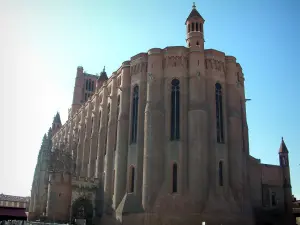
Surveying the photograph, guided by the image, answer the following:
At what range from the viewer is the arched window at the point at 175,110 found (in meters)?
40.7

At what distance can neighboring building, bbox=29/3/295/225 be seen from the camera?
124 ft

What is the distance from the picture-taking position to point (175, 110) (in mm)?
41688

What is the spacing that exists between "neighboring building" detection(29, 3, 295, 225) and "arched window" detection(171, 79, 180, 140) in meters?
0.12

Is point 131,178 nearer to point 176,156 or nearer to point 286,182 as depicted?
point 176,156

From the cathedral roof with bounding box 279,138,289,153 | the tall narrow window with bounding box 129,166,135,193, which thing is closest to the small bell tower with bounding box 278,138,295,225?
the cathedral roof with bounding box 279,138,289,153

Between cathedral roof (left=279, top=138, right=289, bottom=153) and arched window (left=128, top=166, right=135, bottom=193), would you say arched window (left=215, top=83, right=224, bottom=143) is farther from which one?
cathedral roof (left=279, top=138, right=289, bottom=153)

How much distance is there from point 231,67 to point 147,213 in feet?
68.5

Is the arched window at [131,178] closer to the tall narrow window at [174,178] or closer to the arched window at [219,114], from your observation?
the tall narrow window at [174,178]

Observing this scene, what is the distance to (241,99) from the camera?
151 ft

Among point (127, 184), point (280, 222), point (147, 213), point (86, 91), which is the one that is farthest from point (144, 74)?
point (86, 91)

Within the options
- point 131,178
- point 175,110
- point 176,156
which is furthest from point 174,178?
point 175,110

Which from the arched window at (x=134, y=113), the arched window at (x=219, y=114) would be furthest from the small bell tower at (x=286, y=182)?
the arched window at (x=134, y=113)

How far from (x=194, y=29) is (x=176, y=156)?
17613 mm

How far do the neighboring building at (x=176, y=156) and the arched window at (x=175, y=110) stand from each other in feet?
0.39
